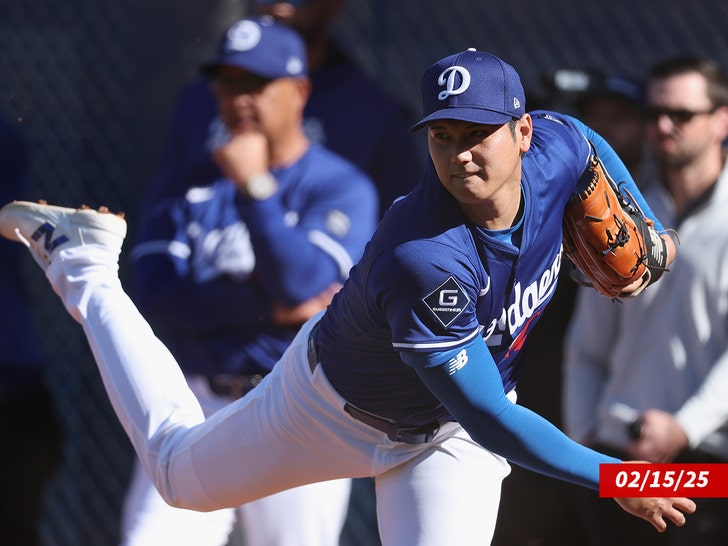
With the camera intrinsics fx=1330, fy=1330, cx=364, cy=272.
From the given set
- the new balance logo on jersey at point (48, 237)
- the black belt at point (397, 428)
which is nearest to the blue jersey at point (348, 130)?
the new balance logo on jersey at point (48, 237)

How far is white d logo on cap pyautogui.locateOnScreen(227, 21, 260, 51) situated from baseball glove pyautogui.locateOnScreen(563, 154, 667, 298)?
130cm

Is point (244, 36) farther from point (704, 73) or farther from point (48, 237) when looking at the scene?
point (704, 73)

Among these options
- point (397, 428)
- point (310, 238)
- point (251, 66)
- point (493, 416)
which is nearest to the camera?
point (493, 416)

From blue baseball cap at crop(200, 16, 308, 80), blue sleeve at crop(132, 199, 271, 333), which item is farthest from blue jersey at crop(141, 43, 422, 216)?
blue baseball cap at crop(200, 16, 308, 80)

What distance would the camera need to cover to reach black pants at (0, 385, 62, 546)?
422cm

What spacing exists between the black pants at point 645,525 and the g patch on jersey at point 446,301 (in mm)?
1441

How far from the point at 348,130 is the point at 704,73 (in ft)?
3.65

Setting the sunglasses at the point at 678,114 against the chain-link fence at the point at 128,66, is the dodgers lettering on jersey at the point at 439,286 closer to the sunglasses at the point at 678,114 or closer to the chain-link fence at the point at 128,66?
the sunglasses at the point at 678,114

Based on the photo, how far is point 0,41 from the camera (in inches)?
219

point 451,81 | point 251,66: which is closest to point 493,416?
point 451,81

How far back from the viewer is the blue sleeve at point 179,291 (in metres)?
3.74

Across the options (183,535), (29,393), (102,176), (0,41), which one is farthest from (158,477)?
(0,41)

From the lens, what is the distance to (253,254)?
12.3 feet

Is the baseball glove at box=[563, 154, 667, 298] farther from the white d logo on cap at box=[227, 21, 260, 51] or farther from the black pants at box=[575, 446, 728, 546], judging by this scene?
the white d logo on cap at box=[227, 21, 260, 51]
